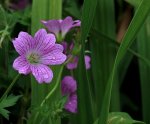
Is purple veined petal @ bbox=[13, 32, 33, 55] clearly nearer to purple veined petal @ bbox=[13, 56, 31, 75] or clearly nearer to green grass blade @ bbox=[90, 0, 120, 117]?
purple veined petal @ bbox=[13, 56, 31, 75]

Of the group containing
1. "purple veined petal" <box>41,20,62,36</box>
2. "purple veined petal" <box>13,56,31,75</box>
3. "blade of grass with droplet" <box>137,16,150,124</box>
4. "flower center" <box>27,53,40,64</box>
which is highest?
"purple veined petal" <box>41,20,62,36</box>

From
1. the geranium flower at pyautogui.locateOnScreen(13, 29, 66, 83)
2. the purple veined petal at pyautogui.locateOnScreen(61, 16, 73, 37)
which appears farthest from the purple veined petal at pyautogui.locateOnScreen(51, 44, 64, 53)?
the purple veined petal at pyautogui.locateOnScreen(61, 16, 73, 37)

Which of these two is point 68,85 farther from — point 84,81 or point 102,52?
point 102,52

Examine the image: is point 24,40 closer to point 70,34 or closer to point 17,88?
point 17,88

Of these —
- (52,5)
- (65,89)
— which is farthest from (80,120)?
(52,5)

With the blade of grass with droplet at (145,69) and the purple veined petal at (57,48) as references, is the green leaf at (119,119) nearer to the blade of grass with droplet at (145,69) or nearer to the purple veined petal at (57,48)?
the purple veined petal at (57,48)

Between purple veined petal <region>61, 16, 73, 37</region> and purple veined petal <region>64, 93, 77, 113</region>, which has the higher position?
purple veined petal <region>61, 16, 73, 37</region>

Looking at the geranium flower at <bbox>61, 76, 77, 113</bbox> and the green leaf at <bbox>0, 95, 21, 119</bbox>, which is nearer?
the green leaf at <bbox>0, 95, 21, 119</bbox>
